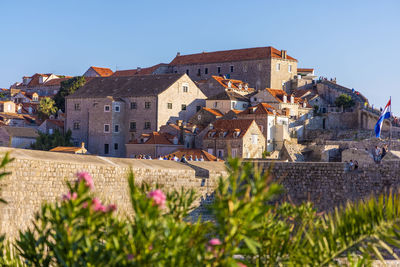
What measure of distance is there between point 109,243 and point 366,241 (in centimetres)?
328

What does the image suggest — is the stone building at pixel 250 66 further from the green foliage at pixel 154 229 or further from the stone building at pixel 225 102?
the green foliage at pixel 154 229

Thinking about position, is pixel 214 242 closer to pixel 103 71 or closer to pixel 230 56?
pixel 230 56

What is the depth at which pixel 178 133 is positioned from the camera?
56125 mm

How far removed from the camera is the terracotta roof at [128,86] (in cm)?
6184

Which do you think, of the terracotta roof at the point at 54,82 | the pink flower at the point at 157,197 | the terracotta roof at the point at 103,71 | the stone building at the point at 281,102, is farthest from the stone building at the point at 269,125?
the terracotta roof at the point at 54,82

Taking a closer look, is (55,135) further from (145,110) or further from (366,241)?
(366,241)

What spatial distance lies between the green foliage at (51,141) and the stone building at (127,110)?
5.97 feet

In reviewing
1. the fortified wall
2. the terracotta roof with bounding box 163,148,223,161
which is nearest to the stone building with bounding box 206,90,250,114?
the terracotta roof with bounding box 163,148,223,161

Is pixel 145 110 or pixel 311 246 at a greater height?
pixel 145 110

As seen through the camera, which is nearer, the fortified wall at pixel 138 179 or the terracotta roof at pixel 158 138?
the fortified wall at pixel 138 179

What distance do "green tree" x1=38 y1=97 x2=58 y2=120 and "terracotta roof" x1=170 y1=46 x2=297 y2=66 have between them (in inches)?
850

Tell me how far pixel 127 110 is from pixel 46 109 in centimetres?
2537

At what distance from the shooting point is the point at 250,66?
91312mm

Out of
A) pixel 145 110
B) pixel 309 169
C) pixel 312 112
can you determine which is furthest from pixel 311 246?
pixel 312 112
